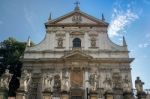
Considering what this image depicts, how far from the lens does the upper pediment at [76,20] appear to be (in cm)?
2936

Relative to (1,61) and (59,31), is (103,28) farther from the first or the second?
(1,61)

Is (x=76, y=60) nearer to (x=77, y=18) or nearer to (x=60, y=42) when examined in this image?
(x=60, y=42)

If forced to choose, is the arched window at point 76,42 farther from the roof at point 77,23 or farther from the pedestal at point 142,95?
the pedestal at point 142,95

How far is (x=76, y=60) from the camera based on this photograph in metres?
26.8

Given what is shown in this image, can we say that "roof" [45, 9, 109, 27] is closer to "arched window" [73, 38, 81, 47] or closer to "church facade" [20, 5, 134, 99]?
"church facade" [20, 5, 134, 99]

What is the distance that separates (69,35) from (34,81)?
702 cm

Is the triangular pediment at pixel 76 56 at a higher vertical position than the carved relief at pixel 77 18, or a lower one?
lower

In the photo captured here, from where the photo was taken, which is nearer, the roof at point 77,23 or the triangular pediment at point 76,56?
the triangular pediment at point 76,56

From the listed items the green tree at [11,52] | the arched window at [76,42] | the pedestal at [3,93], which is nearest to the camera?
the pedestal at [3,93]

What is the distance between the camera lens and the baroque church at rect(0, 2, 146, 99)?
25500mm

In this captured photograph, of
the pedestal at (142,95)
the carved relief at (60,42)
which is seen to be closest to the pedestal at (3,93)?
the pedestal at (142,95)

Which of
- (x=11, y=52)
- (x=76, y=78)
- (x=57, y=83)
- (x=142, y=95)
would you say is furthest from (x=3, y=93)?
(x=11, y=52)

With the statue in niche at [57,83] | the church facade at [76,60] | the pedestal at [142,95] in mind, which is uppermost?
the church facade at [76,60]

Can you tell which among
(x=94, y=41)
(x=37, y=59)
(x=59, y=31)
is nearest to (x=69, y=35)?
(x=59, y=31)
